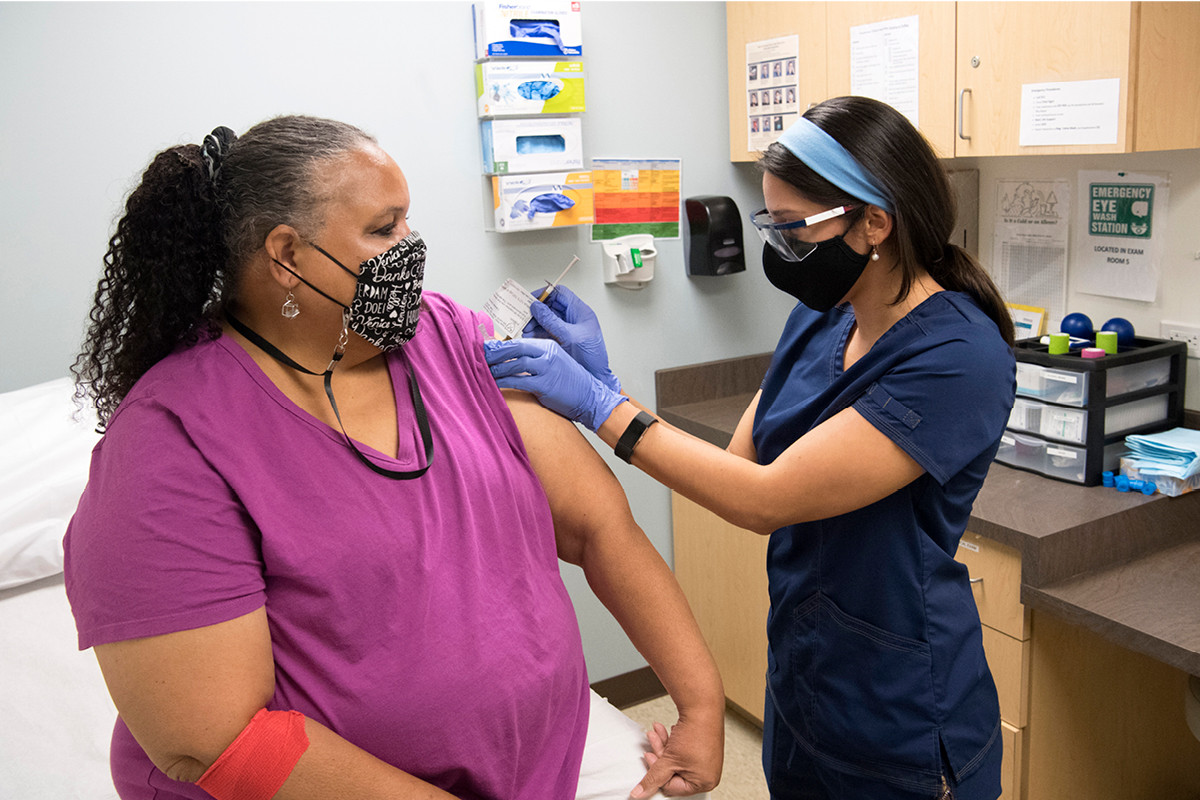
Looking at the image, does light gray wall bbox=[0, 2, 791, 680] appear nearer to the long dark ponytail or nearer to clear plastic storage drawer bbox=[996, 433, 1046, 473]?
clear plastic storage drawer bbox=[996, 433, 1046, 473]

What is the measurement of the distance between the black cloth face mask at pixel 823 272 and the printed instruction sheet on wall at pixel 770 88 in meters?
1.24

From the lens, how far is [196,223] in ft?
3.72

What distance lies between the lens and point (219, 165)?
1155 mm

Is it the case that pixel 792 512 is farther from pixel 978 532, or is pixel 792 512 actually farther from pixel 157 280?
pixel 157 280

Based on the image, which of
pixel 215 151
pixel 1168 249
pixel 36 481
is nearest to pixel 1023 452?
pixel 1168 249

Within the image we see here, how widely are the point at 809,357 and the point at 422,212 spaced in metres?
1.32

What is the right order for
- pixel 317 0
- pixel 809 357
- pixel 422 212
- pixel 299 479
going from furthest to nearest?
pixel 422 212, pixel 317 0, pixel 809 357, pixel 299 479

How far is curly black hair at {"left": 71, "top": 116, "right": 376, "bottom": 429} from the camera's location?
1.13 m

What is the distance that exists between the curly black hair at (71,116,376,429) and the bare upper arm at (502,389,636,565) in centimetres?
43

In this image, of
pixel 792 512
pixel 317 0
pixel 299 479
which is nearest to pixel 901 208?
pixel 792 512

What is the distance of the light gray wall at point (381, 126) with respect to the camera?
2.12 metres

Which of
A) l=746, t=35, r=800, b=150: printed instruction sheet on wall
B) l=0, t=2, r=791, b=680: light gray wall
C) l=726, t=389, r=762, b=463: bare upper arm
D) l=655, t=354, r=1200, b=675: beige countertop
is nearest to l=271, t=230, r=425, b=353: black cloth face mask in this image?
l=726, t=389, r=762, b=463: bare upper arm

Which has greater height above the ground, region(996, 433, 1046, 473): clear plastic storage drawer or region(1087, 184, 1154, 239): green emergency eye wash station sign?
region(1087, 184, 1154, 239): green emergency eye wash station sign

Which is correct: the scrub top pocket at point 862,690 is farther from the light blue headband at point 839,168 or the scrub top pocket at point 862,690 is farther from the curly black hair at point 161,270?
the curly black hair at point 161,270
